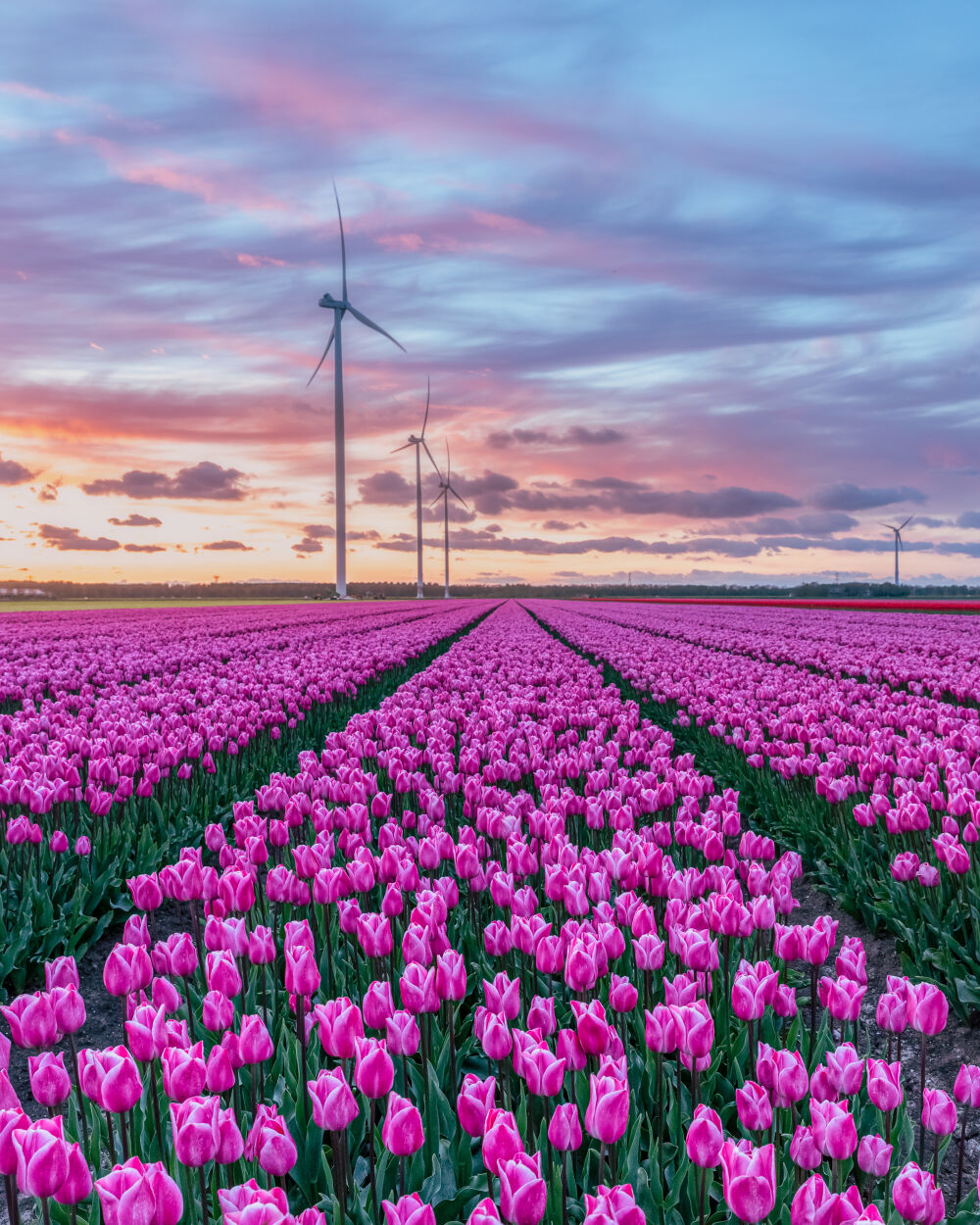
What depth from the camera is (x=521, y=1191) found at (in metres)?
1.88

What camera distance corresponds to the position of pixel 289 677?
13109 mm

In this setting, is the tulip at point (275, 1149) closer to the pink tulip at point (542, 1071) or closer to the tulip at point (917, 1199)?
the pink tulip at point (542, 1071)

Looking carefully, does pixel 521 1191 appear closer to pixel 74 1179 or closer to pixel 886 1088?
pixel 74 1179

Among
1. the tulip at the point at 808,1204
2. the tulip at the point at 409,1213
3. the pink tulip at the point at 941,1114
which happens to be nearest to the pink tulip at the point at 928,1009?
the pink tulip at the point at 941,1114

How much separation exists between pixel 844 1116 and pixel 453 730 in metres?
6.89

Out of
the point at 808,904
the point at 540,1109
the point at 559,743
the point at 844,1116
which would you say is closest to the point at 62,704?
the point at 559,743

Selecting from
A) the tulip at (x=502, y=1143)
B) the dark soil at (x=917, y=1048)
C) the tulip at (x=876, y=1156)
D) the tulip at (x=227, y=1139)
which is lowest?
the dark soil at (x=917, y=1048)

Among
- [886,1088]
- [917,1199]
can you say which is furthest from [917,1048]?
[917,1199]

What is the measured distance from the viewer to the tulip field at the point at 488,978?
2246mm

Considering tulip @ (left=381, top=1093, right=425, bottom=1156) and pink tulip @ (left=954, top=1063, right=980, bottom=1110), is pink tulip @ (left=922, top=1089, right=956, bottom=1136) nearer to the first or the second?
pink tulip @ (left=954, top=1063, right=980, bottom=1110)

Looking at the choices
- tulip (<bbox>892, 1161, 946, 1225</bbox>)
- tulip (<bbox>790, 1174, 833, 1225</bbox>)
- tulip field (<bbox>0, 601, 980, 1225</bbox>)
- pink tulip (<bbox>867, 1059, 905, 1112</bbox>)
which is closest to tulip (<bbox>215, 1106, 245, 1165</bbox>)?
tulip field (<bbox>0, 601, 980, 1225</bbox>)

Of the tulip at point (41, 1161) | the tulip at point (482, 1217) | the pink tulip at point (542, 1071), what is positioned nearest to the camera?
the tulip at point (482, 1217)

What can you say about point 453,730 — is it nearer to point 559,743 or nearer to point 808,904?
point 559,743

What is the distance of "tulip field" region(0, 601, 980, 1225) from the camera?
2.25 meters
